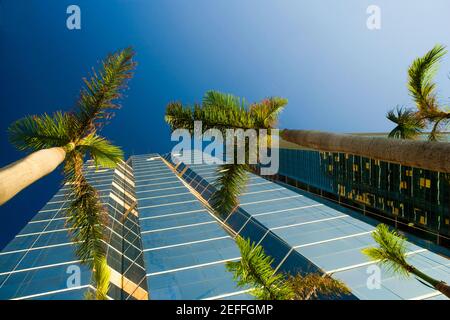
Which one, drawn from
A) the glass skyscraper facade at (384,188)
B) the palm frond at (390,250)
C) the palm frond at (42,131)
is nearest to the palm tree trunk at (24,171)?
the palm frond at (42,131)

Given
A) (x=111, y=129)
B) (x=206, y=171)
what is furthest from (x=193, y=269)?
(x=111, y=129)

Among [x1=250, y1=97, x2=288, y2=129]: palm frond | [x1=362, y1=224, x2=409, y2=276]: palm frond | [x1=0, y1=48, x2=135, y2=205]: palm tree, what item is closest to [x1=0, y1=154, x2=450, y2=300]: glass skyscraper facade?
[x1=250, y1=97, x2=288, y2=129]: palm frond

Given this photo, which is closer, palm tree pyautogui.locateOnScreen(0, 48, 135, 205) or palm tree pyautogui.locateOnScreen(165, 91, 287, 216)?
palm tree pyautogui.locateOnScreen(165, 91, 287, 216)

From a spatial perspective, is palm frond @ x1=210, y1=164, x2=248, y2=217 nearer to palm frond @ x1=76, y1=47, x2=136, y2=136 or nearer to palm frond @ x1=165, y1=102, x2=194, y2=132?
palm frond @ x1=165, y1=102, x2=194, y2=132

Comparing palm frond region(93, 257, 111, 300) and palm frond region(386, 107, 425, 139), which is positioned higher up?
palm frond region(386, 107, 425, 139)

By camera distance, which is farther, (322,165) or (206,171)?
(322,165)

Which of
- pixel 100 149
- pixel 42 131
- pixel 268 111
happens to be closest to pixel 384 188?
pixel 268 111

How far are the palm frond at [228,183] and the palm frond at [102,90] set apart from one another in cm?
345

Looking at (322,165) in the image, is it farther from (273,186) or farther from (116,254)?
(116,254)

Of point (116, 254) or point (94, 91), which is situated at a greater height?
point (94, 91)

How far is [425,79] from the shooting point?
8211 mm

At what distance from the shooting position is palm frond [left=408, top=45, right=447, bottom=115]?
797 cm

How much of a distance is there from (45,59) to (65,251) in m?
58.7
